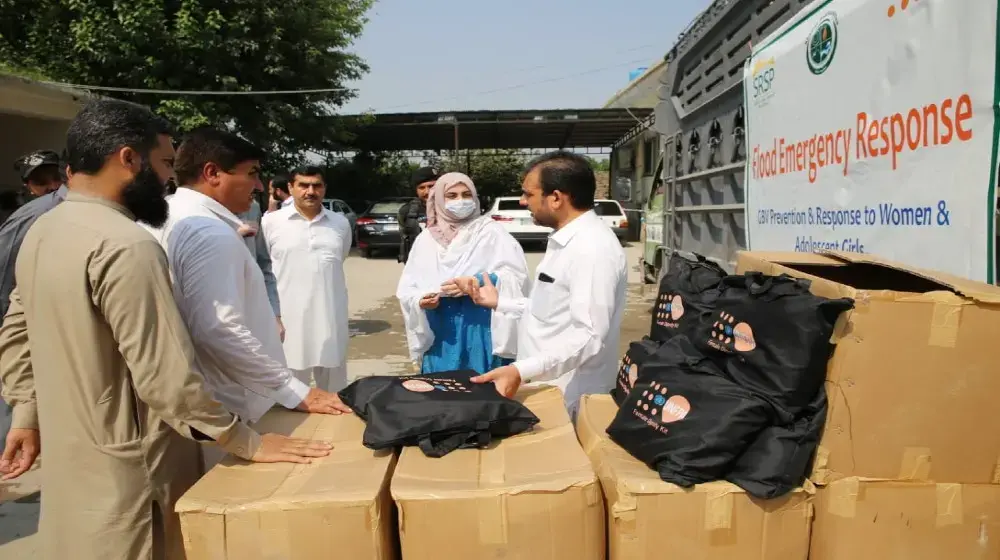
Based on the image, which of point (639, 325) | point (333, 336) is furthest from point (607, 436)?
point (639, 325)

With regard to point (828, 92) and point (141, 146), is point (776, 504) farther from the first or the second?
point (828, 92)

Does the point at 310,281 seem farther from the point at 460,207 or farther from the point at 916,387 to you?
the point at 916,387

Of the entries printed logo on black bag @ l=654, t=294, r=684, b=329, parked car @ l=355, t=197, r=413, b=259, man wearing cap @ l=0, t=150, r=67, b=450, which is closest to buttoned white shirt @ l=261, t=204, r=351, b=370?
man wearing cap @ l=0, t=150, r=67, b=450

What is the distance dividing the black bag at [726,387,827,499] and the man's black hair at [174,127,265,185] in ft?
6.10

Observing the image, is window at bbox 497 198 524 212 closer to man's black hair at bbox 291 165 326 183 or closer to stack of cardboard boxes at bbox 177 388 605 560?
man's black hair at bbox 291 165 326 183

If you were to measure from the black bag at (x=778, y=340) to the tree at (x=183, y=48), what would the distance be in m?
12.5

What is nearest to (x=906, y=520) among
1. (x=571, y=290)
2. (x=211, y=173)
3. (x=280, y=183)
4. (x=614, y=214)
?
(x=571, y=290)

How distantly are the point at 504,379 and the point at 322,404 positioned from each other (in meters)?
0.58

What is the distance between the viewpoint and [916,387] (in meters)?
1.44

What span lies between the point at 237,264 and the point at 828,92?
2.70 meters

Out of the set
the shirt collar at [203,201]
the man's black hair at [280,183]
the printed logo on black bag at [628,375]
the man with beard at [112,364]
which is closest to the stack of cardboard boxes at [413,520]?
the man with beard at [112,364]

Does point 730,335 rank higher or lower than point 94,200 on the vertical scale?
lower

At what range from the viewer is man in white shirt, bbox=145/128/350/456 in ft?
6.38

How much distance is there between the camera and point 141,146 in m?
1.74
